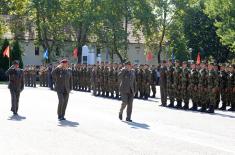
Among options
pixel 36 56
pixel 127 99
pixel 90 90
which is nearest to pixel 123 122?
pixel 127 99

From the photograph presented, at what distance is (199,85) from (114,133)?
8.16 m

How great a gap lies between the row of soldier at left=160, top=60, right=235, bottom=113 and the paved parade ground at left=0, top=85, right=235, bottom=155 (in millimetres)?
1235

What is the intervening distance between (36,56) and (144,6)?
23196mm

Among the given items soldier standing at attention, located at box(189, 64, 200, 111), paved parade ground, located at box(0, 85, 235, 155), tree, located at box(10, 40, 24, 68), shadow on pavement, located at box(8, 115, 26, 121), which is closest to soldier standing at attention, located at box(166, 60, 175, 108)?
soldier standing at attention, located at box(189, 64, 200, 111)

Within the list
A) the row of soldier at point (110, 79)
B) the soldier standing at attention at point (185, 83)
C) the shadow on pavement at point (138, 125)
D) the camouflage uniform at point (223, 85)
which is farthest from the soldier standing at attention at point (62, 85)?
the row of soldier at point (110, 79)

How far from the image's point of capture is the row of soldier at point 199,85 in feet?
69.5

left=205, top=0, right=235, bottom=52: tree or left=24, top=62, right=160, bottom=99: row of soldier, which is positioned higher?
left=205, top=0, right=235, bottom=52: tree

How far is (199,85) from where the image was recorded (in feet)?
70.8

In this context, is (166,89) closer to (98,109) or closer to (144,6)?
(98,109)

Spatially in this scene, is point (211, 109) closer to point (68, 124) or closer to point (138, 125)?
point (138, 125)

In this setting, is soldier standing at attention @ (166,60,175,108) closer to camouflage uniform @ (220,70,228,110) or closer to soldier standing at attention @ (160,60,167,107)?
soldier standing at attention @ (160,60,167,107)

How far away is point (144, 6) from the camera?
223 feet

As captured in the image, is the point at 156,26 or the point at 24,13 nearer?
the point at 24,13

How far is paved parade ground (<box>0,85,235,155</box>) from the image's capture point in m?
11.5
